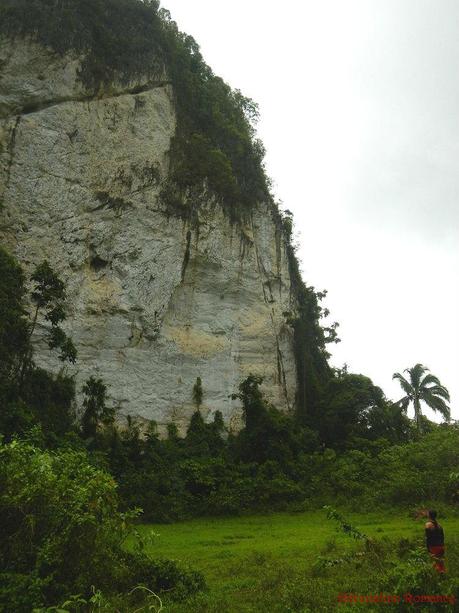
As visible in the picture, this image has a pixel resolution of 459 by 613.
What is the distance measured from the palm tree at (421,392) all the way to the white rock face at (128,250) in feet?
26.9

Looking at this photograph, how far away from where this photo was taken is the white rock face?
23609 mm

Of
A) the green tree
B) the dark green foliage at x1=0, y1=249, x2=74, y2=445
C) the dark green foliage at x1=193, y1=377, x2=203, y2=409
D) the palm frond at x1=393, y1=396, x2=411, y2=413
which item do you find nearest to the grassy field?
the dark green foliage at x1=0, y1=249, x2=74, y2=445

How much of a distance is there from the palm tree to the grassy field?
16.9 metres

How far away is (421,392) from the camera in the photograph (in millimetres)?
33094

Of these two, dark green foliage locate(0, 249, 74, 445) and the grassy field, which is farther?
dark green foliage locate(0, 249, 74, 445)

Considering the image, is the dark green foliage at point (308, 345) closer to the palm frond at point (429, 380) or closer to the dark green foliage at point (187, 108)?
the dark green foliage at point (187, 108)

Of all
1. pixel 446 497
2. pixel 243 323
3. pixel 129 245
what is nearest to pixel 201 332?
pixel 243 323

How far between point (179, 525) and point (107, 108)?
19217 millimetres

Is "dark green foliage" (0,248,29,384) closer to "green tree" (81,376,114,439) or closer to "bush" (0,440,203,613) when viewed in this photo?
"green tree" (81,376,114,439)

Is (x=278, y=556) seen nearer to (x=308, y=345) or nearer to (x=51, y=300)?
(x=51, y=300)

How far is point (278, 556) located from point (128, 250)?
687 inches

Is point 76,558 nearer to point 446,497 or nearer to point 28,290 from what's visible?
point 446,497

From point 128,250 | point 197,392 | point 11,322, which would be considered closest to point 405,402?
point 197,392

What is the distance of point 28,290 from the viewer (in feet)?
69.5
